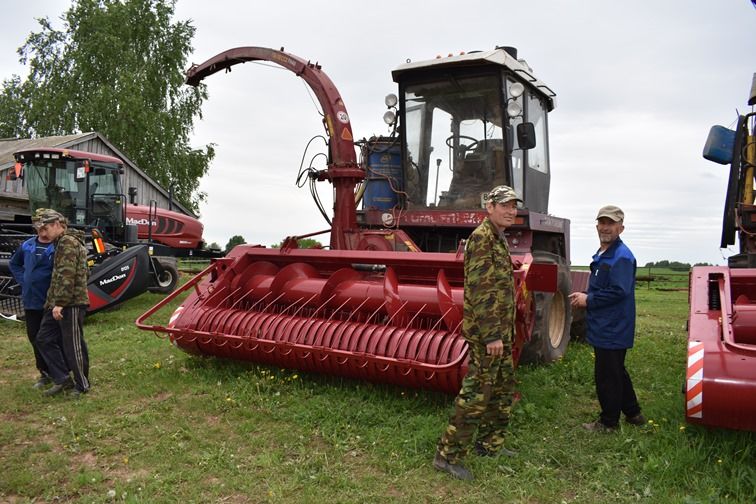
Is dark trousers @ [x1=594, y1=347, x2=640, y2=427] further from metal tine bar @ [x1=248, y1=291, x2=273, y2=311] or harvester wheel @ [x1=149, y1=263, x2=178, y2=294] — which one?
harvester wheel @ [x1=149, y1=263, x2=178, y2=294]

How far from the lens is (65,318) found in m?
5.41

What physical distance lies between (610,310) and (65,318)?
4.33 m

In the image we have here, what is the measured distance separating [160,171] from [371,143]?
20.6 metres

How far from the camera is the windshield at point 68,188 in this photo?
1173 cm

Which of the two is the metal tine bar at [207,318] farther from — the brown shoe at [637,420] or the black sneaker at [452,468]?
the brown shoe at [637,420]

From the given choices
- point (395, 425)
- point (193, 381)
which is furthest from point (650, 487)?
point (193, 381)

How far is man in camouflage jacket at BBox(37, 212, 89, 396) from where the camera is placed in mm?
5370

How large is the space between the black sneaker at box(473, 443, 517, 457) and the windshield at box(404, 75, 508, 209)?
10.5 ft

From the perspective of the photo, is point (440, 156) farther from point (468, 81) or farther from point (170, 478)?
point (170, 478)

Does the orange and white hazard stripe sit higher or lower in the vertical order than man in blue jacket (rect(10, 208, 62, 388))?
lower

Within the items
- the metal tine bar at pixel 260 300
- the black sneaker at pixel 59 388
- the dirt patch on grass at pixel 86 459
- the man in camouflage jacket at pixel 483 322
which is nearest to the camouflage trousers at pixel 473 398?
the man in camouflage jacket at pixel 483 322

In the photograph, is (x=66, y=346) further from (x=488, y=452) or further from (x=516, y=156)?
(x=516, y=156)

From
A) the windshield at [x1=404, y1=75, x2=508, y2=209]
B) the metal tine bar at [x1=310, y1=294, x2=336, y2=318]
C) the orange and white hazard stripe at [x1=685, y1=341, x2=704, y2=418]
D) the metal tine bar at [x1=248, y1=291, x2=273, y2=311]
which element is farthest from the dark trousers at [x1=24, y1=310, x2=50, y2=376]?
the orange and white hazard stripe at [x1=685, y1=341, x2=704, y2=418]

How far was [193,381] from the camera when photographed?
556 centimetres
